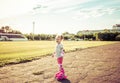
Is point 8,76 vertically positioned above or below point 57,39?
below

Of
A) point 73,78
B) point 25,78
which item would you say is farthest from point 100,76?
point 25,78

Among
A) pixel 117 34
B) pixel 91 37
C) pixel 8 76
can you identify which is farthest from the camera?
pixel 91 37

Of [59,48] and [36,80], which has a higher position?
[59,48]

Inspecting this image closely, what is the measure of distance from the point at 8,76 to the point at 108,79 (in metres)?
3.62

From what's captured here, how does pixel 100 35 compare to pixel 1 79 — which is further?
pixel 100 35

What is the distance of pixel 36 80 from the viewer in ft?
20.5

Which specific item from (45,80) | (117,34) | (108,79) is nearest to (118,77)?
(108,79)

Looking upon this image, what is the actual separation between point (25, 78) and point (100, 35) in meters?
66.6

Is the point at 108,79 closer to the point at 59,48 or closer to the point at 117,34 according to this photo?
the point at 59,48

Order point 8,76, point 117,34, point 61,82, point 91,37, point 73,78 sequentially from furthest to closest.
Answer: point 91,37, point 117,34, point 8,76, point 73,78, point 61,82

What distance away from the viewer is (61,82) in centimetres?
602

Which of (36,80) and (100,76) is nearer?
(36,80)

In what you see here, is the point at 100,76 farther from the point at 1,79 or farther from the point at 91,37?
the point at 91,37

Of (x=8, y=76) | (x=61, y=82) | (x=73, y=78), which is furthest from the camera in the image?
(x=8, y=76)
